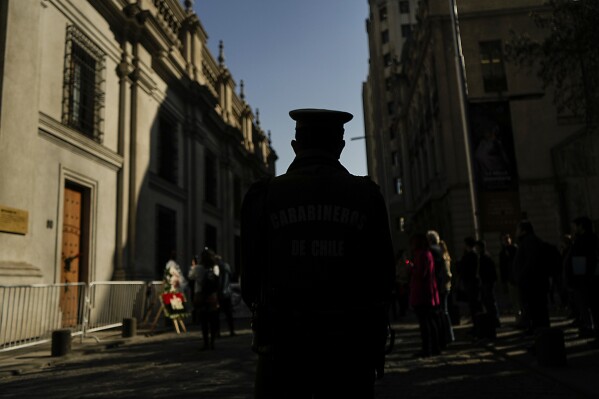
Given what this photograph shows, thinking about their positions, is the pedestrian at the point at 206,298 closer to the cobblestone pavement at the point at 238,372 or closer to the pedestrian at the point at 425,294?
the cobblestone pavement at the point at 238,372

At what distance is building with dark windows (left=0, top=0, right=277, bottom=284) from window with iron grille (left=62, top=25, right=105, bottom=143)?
4cm

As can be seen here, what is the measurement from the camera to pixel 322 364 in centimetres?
206

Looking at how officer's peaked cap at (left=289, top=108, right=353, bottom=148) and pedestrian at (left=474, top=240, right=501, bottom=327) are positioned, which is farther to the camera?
pedestrian at (left=474, top=240, right=501, bottom=327)

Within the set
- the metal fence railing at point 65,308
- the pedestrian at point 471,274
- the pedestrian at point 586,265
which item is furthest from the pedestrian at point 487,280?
the metal fence railing at point 65,308

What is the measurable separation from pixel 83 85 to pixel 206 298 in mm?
7881

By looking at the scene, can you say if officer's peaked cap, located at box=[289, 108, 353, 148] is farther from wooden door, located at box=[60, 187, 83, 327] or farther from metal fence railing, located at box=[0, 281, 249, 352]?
wooden door, located at box=[60, 187, 83, 327]

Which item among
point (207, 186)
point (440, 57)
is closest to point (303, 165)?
point (207, 186)

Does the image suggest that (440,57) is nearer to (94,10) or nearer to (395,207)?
(94,10)

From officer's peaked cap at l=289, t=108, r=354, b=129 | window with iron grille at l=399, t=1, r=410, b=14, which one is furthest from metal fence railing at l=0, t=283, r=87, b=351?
window with iron grille at l=399, t=1, r=410, b=14

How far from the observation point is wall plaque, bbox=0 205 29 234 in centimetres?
977

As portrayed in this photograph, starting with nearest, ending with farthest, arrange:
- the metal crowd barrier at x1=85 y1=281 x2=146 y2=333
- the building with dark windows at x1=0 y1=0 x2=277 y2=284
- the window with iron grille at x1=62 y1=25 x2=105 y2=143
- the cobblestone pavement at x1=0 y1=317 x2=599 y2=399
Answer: the cobblestone pavement at x1=0 y1=317 x2=599 y2=399, the building with dark windows at x1=0 y1=0 x2=277 y2=284, the metal crowd barrier at x1=85 y1=281 x2=146 y2=333, the window with iron grille at x1=62 y1=25 x2=105 y2=143

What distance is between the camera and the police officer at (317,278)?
2.07 metres

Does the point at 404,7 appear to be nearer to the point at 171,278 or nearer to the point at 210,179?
the point at 210,179

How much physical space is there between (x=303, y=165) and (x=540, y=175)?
Answer: 2417cm
